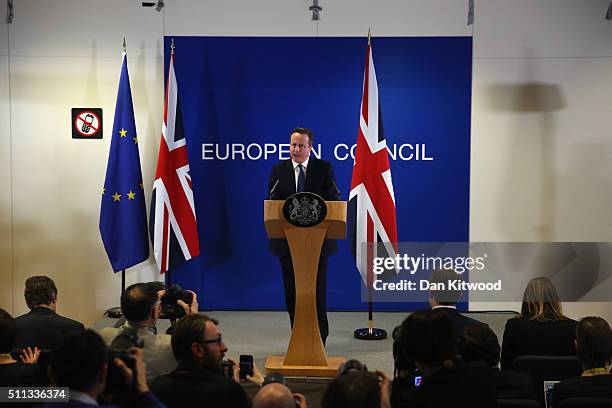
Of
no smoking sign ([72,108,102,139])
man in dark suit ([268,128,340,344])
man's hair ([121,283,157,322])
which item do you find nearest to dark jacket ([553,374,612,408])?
man's hair ([121,283,157,322])

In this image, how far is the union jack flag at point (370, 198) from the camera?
238 inches

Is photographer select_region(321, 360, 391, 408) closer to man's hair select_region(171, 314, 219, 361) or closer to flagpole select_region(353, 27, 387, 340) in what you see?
man's hair select_region(171, 314, 219, 361)

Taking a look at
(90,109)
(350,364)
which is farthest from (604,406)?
(90,109)

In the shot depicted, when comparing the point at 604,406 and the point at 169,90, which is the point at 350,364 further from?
the point at 169,90

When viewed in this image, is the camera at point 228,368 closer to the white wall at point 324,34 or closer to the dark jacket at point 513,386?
the dark jacket at point 513,386

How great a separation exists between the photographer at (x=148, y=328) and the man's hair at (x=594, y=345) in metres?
1.65

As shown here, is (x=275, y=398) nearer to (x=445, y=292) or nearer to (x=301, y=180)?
(x=445, y=292)

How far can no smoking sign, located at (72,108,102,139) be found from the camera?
22.5 ft

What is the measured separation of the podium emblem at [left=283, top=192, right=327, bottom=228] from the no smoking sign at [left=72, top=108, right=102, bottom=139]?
9.30 feet

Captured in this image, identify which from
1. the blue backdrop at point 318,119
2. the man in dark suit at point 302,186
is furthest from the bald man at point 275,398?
the blue backdrop at point 318,119

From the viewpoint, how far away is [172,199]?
6.55 meters

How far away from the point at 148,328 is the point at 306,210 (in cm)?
167

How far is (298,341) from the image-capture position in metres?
4.88

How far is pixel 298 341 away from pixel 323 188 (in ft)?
3.43
